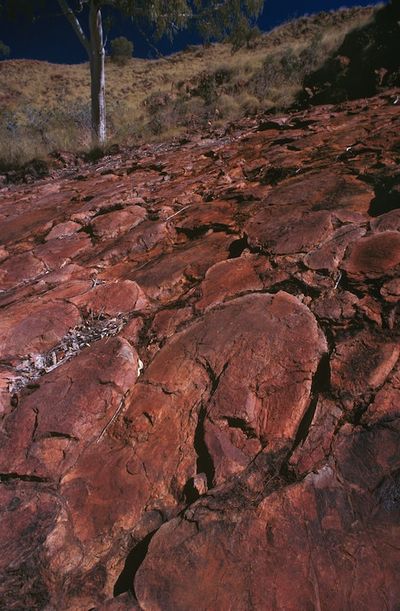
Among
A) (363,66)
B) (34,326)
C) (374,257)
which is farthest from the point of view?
(363,66)

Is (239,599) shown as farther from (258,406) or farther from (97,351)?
(97,351)

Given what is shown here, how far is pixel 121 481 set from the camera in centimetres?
171

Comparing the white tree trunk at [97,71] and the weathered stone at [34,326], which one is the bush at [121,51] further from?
the weathered stone at [34,326]

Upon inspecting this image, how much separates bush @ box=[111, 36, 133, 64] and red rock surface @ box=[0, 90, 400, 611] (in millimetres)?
27129

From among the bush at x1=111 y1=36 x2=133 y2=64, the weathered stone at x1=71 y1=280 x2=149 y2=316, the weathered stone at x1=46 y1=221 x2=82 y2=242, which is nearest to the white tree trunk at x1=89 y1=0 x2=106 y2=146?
the weathered stone at x1=46 y1=221 x2=82 y2=242

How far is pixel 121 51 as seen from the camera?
2608cm

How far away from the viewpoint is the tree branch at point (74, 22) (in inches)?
367

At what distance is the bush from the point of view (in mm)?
25891

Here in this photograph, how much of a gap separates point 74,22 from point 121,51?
19064mm

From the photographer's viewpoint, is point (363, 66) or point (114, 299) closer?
point (114, 299)

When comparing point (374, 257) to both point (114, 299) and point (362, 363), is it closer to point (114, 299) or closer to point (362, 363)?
point (362, 363)

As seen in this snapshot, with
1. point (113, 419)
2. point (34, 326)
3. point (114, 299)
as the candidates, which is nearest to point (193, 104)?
point (114, 299)

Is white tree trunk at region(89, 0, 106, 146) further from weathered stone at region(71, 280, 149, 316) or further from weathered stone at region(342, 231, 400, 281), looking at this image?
weathered stone at region(342, 231, 400, 281)

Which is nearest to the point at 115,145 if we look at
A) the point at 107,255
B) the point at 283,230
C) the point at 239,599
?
the point at 107,255
